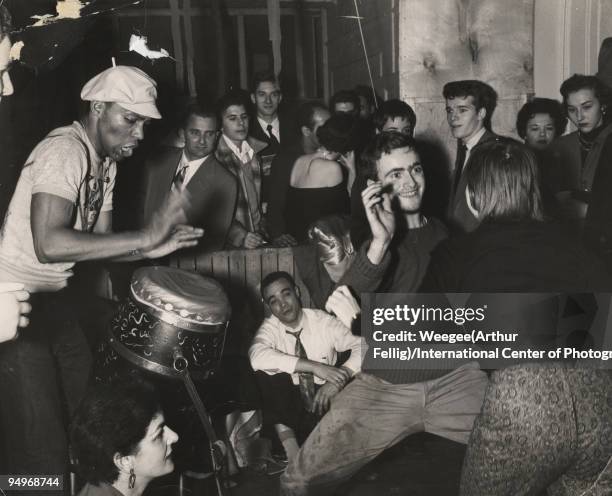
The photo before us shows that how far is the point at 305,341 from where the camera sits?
192 cm

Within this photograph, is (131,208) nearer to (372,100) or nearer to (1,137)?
(1,137)

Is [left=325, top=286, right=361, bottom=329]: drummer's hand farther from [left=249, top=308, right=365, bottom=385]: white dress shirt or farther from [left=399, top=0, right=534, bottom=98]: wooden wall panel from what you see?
[left=399, top=0, right=534, bottom=98]: wooden wall panel

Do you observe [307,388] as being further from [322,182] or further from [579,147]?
[579,147]

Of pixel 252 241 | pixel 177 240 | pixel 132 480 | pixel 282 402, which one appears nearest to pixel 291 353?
pixel 282 402

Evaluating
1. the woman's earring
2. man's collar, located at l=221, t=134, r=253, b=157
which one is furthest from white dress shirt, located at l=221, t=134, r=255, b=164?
the woman's earring

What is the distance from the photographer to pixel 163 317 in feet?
4.43

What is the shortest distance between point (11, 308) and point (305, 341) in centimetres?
100

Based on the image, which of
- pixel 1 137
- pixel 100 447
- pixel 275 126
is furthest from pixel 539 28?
pixel 100 447

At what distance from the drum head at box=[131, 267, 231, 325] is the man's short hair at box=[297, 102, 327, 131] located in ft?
3.69

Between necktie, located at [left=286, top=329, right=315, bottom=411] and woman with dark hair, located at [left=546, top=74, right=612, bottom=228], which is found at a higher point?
woman with dark hair, located at [left=546, top=74, right=612, bottom=228]

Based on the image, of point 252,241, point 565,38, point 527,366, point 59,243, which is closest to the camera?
point 527,366

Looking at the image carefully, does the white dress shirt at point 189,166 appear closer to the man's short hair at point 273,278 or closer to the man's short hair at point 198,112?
the man's short hair at point 198,112

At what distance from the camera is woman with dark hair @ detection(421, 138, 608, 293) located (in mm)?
1229

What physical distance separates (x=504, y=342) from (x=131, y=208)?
4.60ft
